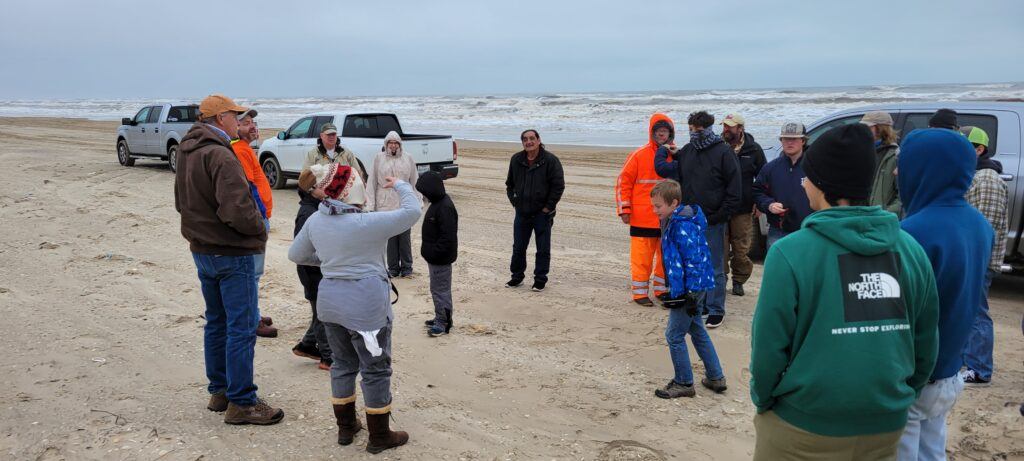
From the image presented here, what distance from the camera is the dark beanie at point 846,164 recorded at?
227 cm

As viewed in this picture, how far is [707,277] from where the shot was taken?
455cm

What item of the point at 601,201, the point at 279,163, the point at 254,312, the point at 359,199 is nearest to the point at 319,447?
the point at 254,312

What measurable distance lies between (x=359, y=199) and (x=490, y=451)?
1612 millimetres

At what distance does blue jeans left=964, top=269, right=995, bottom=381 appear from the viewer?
4902 millimetres

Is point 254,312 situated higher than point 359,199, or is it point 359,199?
point 359,199

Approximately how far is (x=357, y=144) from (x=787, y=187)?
950 centimetres

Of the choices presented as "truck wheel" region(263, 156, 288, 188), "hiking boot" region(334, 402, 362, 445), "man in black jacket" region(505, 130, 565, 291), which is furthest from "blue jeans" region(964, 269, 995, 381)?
"truck wheel" region(263, 156, 288, 188)

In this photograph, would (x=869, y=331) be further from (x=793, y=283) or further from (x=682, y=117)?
(x=682, y=117)

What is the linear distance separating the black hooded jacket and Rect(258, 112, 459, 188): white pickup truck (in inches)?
290

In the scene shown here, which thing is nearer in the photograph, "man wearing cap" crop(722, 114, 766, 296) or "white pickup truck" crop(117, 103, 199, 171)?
"man wearing cap" crop(722, 114, 766, 296)

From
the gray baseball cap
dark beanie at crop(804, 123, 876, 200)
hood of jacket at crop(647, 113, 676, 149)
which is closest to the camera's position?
dark beanie at crop(804, 123, 876, 200)

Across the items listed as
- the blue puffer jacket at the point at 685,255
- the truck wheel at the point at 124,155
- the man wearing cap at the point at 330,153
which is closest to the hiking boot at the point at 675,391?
the blue puffer jacket at the point at 685,255

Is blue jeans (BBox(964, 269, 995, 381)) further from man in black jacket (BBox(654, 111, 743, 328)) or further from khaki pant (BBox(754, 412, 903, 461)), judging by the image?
khaki pant (BBox(754, 412, 903, 461))

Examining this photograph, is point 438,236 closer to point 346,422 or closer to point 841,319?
point 346,422
